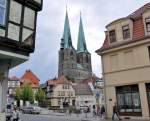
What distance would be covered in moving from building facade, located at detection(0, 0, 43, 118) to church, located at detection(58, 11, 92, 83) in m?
118

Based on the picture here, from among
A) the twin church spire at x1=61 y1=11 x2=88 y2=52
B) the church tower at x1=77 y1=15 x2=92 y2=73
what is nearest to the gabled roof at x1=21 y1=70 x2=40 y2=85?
the twin church spire at x1=61 y1=11 x2=88 y2=52

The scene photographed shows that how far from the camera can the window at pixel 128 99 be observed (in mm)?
26531

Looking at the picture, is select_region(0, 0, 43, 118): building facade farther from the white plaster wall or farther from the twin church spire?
the twin church spire

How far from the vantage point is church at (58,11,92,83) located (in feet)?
453

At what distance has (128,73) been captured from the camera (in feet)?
90.0

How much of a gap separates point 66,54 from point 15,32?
125 m

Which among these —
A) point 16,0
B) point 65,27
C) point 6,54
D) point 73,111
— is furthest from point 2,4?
point 65,27

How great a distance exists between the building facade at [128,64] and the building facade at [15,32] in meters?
12.8

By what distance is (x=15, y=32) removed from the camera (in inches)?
593

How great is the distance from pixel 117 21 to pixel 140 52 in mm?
4715

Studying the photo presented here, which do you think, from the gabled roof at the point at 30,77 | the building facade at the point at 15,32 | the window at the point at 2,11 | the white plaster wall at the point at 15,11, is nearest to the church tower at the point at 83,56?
the gabled roof at the point at 30,77

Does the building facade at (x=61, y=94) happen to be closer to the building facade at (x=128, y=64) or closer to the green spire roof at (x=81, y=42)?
the green spire roof at (x=81, y=42)

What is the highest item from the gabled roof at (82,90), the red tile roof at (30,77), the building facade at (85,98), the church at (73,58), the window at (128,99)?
the church at (73,58)

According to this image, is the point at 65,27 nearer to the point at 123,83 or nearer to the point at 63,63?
the point at 63,63
